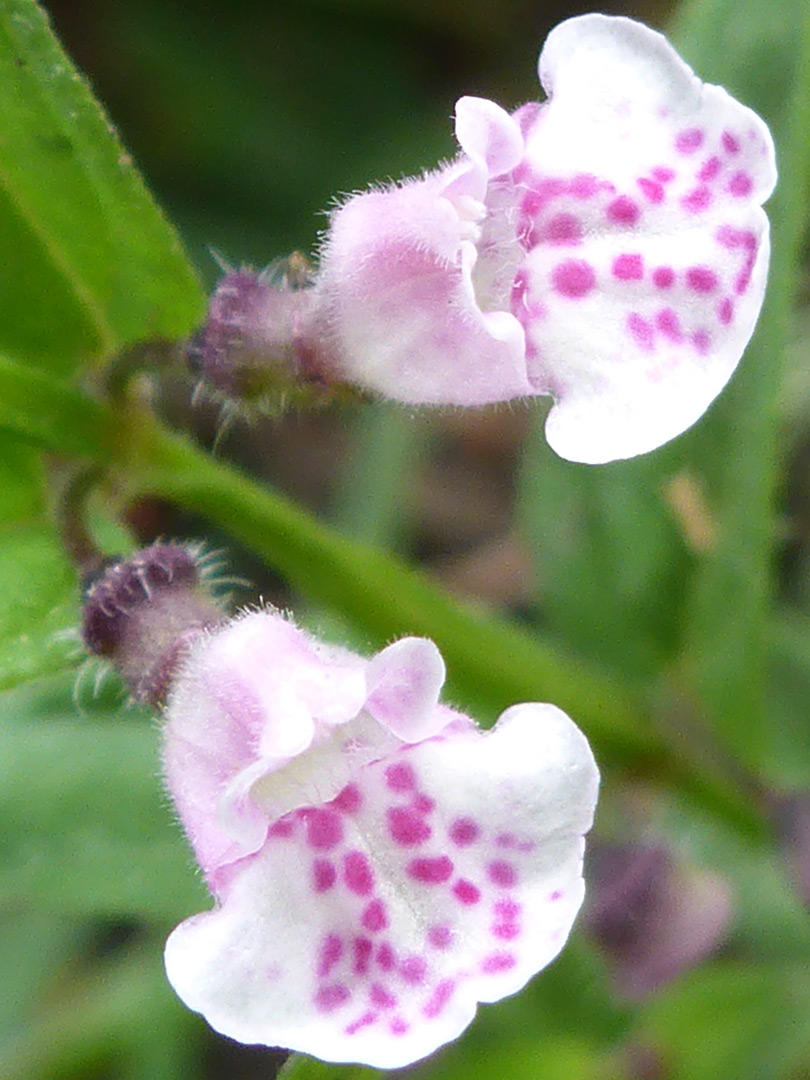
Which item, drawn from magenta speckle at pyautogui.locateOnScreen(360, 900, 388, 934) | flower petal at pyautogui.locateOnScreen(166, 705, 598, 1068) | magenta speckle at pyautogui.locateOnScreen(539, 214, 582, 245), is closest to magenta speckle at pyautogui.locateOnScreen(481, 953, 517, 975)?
flower petal at pyautogui.locateOnScreen(166, 705, 598, 1068)

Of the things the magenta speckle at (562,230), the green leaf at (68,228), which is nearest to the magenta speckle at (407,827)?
the magenta speckle at (562,230)

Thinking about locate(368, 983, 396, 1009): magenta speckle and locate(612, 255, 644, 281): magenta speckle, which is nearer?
locate(368, 983, 396, 1009): magenta speckle

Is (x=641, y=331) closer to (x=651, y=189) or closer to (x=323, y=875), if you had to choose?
(x=651, y=189)

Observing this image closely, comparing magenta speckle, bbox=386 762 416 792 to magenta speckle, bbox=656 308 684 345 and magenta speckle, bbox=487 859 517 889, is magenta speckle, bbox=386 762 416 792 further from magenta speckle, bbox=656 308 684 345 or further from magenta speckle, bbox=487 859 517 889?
magenta speckle, bbox=656 308 684 345

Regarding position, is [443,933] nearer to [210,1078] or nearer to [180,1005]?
[180,1005]

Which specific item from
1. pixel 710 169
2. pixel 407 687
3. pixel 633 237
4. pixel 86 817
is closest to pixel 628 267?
pixel 633 237

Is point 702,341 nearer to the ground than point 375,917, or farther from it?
farther from it

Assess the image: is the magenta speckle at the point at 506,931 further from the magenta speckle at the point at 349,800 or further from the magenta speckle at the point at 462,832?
the magenta speckle at the point at 349,800
